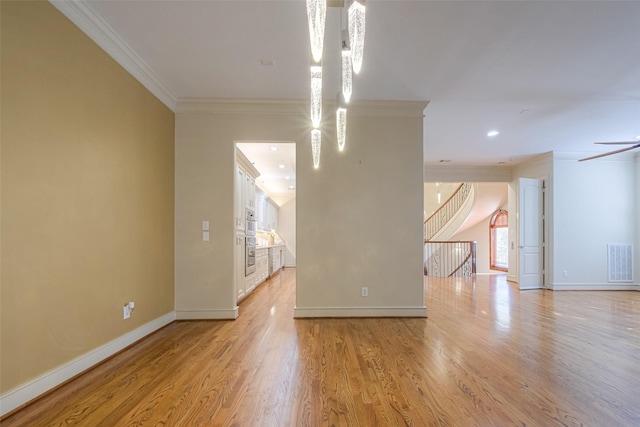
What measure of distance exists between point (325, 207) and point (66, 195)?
2613 millimetres

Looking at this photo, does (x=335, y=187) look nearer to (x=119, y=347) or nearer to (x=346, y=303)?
(x=346, y=303)

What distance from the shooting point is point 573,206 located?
235 inches

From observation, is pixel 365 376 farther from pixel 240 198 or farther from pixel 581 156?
pixel 581 156

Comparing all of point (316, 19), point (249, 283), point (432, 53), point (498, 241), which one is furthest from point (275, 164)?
point (498, 241)

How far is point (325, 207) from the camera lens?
3.80 meters

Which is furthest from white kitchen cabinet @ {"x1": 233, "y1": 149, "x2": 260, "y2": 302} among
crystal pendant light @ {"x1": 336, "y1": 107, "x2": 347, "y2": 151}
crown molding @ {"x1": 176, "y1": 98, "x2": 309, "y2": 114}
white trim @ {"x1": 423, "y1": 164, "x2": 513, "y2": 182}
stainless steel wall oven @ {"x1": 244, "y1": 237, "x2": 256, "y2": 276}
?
white trim @ {"x1": 423, "y1": 164, "x2": 513, "y2": 182}

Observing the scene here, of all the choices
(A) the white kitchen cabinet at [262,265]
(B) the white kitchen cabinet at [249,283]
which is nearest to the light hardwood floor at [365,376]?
(B) the white kitchen cabinet at [249,283]

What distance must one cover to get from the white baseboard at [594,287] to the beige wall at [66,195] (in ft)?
24.8

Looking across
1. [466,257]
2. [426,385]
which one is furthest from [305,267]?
[466,257]

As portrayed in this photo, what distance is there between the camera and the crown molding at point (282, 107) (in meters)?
3.72

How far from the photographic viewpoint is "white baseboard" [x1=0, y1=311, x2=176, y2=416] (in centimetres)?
172

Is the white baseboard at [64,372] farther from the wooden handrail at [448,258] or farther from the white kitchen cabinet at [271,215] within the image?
the wooden handrail at [448,258]

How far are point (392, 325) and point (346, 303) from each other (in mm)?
647

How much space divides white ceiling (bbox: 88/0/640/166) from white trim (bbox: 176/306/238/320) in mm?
2823
